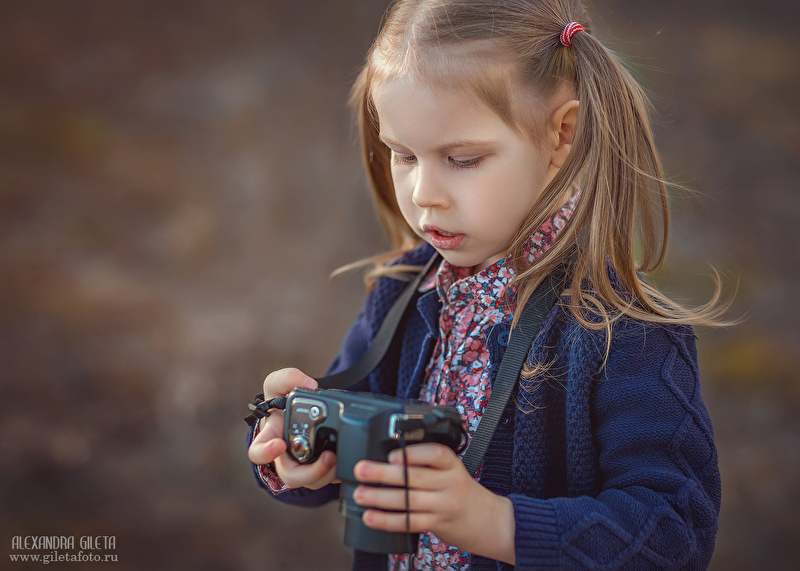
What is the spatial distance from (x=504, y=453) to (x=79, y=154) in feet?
4.41

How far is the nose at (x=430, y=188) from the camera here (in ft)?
2.25

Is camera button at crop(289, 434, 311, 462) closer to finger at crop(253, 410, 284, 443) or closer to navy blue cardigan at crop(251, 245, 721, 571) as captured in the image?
finger at crop(253, 410, 284, 443)

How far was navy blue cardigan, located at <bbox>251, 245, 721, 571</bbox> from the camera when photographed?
0.59 metres

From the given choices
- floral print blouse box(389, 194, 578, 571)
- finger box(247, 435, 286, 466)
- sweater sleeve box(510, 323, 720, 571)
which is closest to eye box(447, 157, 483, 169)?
floral print blouse box(389, 194, 578, 571)

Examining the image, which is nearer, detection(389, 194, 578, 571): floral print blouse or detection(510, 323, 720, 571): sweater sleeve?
detection(510, 323, 720, 571): sweater sleeve

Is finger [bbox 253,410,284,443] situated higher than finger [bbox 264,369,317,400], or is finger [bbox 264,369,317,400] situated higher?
finger [bbox 264,369,317,400]

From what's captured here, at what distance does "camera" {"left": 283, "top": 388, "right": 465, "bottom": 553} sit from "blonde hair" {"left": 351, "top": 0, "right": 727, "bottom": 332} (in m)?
0.23

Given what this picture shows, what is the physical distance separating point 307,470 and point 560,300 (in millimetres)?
325

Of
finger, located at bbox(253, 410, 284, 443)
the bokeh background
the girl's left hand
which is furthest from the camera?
the bokeh background

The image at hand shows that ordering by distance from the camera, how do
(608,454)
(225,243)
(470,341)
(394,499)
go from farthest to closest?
(225,243) → (470,341) → (608,454) → (394,499)

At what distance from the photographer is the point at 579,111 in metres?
0.71

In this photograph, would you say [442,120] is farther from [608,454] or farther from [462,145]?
[608,454]

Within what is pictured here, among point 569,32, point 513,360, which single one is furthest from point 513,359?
point 569,32

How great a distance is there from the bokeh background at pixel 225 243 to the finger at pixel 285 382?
0.90 m
